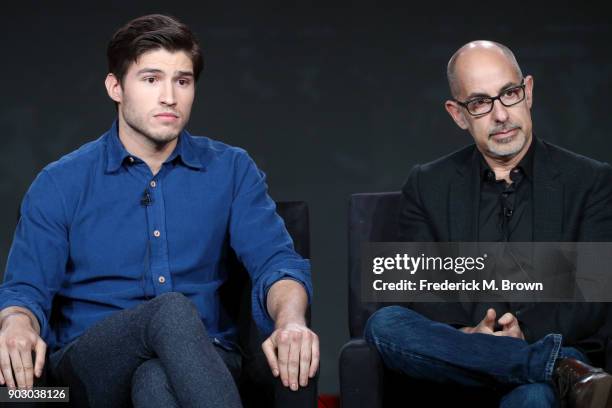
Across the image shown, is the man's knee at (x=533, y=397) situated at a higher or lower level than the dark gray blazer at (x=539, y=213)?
lower

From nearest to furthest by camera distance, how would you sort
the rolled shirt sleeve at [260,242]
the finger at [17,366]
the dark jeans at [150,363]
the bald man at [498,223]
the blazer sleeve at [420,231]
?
the dark jeans at [150,363], the finger at [17,366], the bald man at [498,223], the rolled shirt sleeve at [260,242], the blazer sleeve at [420,231]

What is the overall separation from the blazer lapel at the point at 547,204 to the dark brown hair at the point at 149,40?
3.42ft

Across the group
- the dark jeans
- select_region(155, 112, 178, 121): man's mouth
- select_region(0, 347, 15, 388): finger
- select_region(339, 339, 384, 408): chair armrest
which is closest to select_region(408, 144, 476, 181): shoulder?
select_region(339, 339, 384, 408): chair armrest

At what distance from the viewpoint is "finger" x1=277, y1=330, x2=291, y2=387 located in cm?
238

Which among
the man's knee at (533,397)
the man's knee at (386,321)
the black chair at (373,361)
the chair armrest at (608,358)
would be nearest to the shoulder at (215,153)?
the black chair at (373,361)

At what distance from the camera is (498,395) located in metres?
2.85

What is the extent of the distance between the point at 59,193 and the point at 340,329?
5.19ft

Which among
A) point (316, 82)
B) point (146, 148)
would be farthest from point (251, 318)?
point (316, 82)

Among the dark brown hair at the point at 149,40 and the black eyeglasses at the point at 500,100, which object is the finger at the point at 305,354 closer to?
the dark brown hair at the point at 149,40

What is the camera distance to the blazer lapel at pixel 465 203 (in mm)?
3086

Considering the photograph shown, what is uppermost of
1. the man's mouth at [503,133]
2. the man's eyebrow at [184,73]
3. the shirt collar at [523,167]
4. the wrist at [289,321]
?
the man's eyebrow at [184,73]

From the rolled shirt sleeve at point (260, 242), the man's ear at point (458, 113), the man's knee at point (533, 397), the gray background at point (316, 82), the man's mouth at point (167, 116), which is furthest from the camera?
the gray background at point (316, 82)

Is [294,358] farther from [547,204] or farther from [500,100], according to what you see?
[500,100]

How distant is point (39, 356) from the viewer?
2.45m
